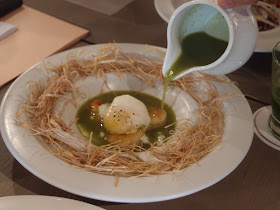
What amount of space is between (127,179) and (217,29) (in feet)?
1.70

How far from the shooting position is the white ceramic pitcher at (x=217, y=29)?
2.87 ft

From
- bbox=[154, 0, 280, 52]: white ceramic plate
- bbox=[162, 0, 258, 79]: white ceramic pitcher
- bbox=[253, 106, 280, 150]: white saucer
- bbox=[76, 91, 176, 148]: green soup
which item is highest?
bbox=[162, 0, 258, 79]: white ceramic pitcher

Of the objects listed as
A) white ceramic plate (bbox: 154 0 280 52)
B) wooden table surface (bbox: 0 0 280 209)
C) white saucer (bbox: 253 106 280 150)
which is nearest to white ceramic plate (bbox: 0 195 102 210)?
wooden table surface (bbox: 0 0 280 209)

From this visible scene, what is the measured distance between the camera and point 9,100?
1.00 m

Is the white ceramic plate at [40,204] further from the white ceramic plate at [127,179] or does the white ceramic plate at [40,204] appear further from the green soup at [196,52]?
the green soup at [196,52]

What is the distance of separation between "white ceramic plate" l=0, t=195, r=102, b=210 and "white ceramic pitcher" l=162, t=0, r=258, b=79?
466 millimetres

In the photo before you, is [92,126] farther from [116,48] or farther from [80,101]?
[116,48]

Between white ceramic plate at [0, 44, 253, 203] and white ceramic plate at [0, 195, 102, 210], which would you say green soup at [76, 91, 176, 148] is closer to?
white ceramic plate at [0, 44, 253, 203]

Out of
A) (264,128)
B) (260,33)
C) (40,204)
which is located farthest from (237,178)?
(260,33)

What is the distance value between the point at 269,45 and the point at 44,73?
0.83 meters

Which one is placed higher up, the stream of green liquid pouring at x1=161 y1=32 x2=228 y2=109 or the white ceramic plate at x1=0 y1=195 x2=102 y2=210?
the stream of green liquid pouring at x1=161 y1=32 x2=228 y2=109

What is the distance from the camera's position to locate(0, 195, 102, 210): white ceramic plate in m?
0.71

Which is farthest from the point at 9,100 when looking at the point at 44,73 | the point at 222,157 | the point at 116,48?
the point at 222,157

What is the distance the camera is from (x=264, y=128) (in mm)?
1112
